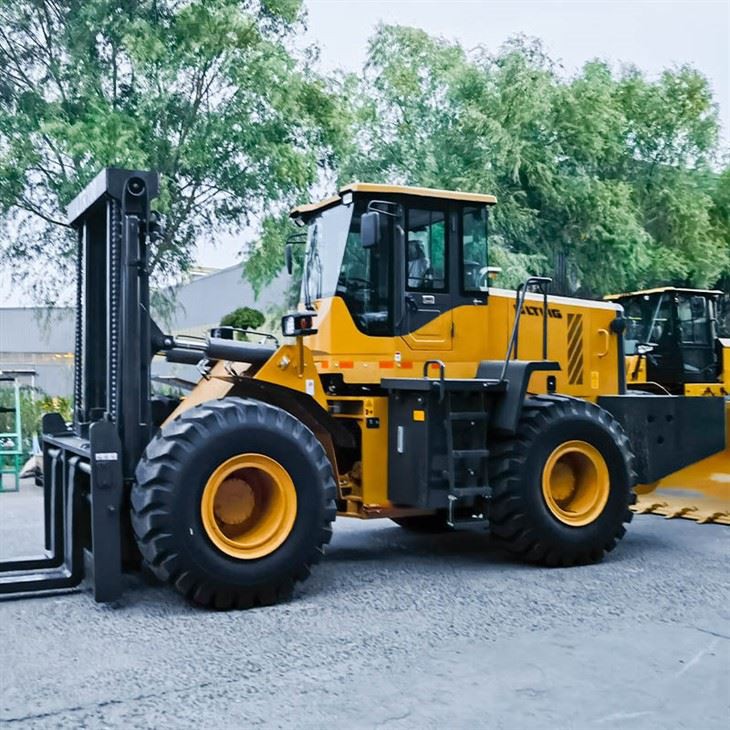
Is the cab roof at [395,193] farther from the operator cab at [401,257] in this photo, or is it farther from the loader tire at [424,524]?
the loader tire at [424,524]

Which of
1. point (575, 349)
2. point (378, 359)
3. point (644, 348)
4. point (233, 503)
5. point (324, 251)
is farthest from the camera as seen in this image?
point (644, 348)

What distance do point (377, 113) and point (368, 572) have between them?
15798mm

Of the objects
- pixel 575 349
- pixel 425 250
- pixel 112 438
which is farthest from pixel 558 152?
pixel 112 438

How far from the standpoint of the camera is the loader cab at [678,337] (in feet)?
53.2

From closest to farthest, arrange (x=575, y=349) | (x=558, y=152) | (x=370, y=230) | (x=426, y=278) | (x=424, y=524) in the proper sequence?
(x=370, y=230), (x=426, y=278), (x=575, y=349), (x=424, y=524), (x=558, y=152)

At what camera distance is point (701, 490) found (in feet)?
32.0

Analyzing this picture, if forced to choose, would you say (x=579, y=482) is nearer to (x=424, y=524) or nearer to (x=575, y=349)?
(x=575, y=349)

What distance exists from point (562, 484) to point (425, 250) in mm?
2158

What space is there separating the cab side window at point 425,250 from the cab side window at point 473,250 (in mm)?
190

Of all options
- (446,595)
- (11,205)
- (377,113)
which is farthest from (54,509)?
(377,113)

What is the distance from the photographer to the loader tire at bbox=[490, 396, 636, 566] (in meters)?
7.35

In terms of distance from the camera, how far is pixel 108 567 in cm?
582

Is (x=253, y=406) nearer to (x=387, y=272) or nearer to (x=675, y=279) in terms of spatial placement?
(x=387, y=272)

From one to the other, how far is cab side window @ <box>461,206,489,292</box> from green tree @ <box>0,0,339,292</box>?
9322 mm
